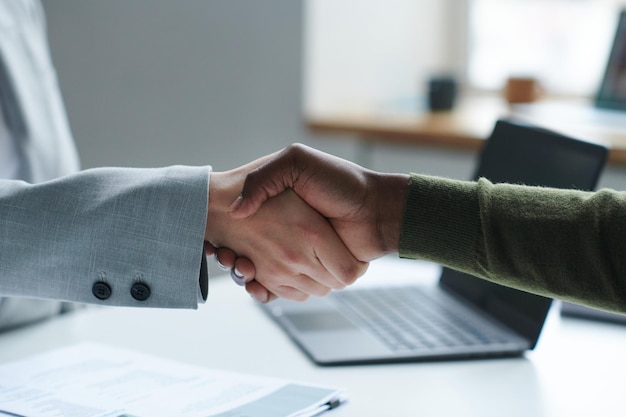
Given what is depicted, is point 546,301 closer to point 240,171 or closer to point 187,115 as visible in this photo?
point 240,171

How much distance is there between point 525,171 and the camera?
4.07ft

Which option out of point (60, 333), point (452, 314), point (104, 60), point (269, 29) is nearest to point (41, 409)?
point (60, 333)

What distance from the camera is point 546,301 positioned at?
1.12 meters

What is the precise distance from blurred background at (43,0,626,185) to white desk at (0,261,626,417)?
952 mm

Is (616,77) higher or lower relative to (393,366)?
higher

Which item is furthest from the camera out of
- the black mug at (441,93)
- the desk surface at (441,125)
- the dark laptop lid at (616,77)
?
the black mug at (441,93)

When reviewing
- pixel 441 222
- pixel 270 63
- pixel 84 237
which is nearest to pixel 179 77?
pixel 270 63

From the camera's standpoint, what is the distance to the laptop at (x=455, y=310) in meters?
1.12

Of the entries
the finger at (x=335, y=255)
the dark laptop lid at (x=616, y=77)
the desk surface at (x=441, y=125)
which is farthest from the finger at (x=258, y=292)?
the dark laptop lid at (x=616, y=77)

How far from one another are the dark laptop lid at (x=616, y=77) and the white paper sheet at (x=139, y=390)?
4.80 ft

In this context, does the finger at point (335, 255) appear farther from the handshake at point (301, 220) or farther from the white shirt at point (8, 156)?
the white shirt at point (8, 156)

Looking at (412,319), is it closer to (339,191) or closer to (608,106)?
(339,191)

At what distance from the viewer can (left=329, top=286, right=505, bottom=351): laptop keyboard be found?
1152mm

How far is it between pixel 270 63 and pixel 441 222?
137cm
